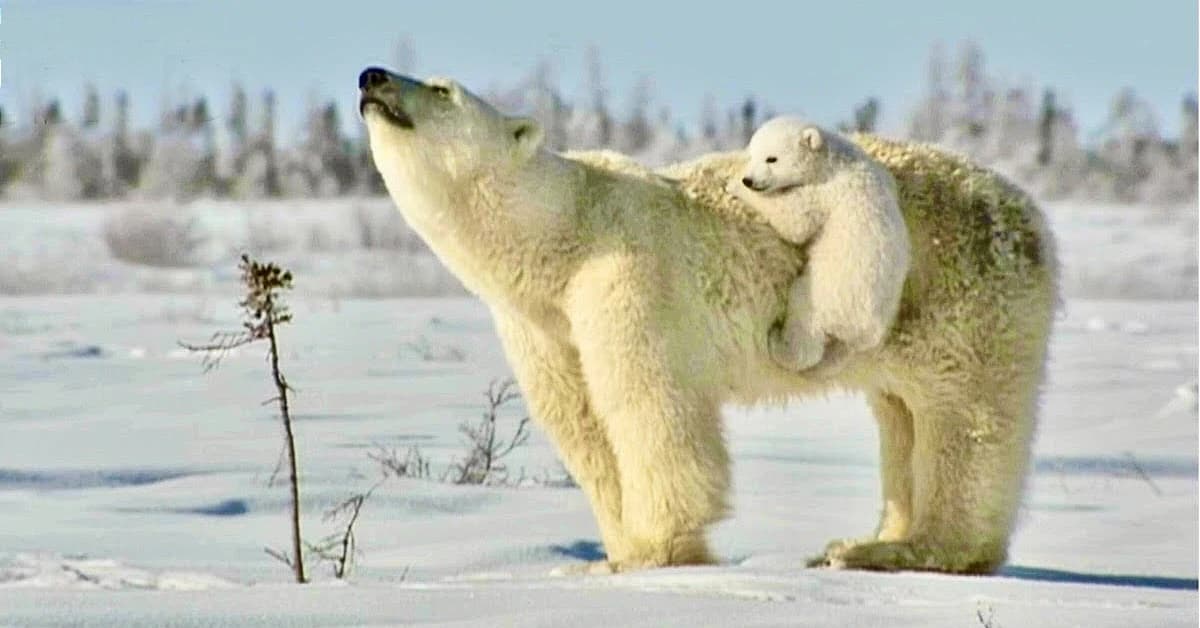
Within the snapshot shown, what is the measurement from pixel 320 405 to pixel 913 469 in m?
4.98

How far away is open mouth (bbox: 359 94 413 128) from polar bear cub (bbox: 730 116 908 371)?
42.9 inches

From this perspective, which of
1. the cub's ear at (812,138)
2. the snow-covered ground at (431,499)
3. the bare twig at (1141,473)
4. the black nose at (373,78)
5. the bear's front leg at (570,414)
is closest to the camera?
Result: the snow-covered ground at (431,499)

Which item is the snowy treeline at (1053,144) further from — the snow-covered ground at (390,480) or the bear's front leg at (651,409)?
the bear's front leg at (651,409)

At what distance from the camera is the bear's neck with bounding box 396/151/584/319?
19.4 ft

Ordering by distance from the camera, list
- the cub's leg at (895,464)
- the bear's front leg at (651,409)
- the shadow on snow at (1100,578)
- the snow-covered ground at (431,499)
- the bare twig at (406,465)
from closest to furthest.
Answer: the snow-covered ground at (431,499), the bear's front leg at (651,409), the shadow on snow at (1100,578), the cub's leg at (895,464), the bare twig at (406,465)

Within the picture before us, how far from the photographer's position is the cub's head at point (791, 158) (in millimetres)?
6082

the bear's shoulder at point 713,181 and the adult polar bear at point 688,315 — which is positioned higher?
the bear's shoulder at point 713,181

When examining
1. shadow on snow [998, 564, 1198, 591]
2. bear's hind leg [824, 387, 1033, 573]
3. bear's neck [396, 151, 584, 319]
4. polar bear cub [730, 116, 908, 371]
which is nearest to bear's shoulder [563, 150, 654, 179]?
bear's neck [396, 151, 584, 319]

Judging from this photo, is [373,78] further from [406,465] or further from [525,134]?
[406,465]

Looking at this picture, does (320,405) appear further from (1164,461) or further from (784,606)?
(784,606)

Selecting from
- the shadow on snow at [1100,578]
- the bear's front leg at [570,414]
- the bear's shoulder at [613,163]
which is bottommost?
the shadow on snow at [1100,578]

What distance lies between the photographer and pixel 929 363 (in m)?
6.38

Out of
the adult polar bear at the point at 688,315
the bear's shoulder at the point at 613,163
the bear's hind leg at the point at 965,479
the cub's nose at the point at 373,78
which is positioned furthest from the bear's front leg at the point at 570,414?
the cub's nose at the point at 373,78

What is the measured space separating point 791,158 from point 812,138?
86 millimetres
